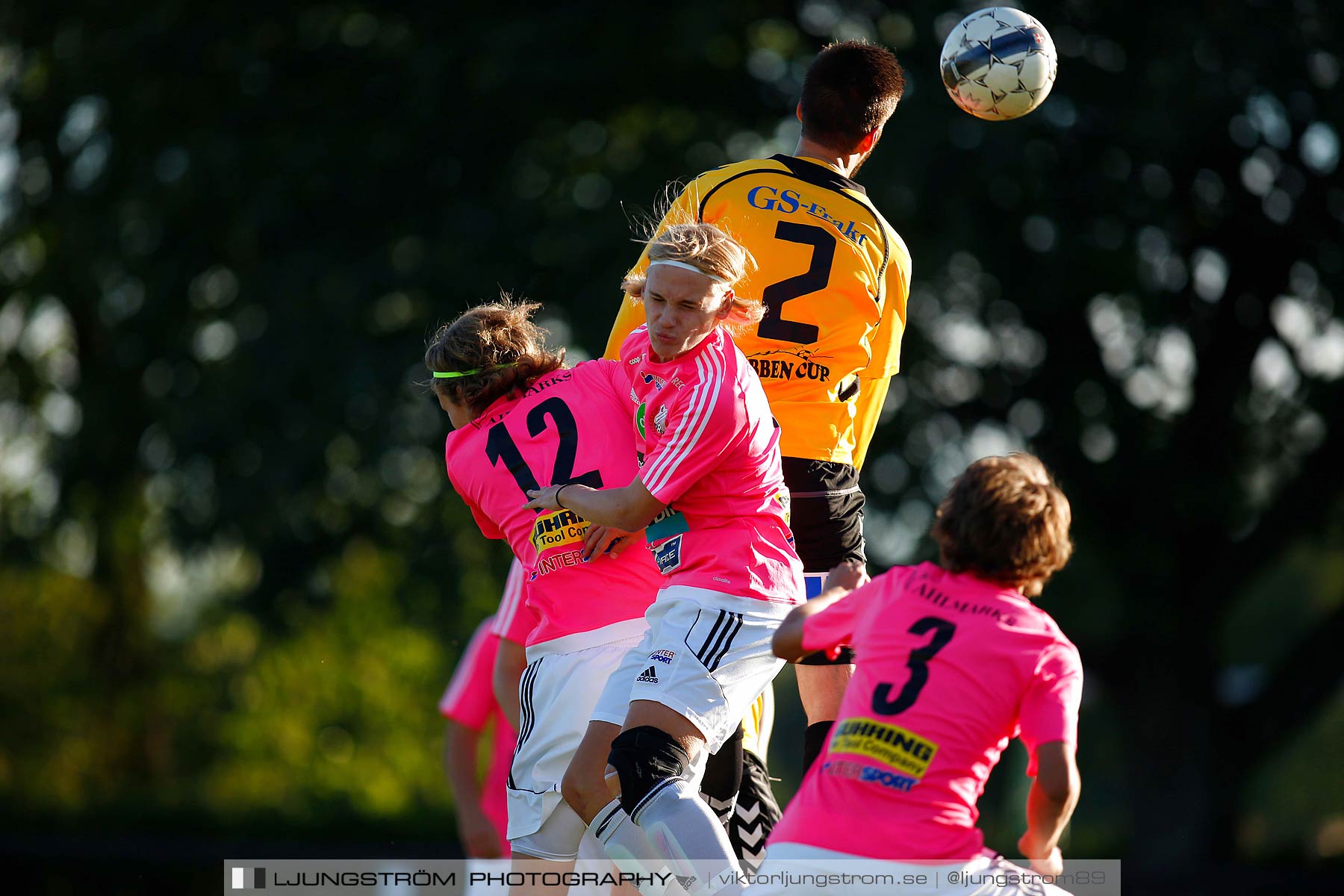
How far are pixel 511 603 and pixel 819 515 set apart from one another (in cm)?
180

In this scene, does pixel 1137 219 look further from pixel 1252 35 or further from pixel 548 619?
pixel 548 619

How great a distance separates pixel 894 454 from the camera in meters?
12.7

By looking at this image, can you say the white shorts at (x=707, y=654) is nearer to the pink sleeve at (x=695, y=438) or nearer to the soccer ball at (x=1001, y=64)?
the pink sleeve at (x=695, y=438)

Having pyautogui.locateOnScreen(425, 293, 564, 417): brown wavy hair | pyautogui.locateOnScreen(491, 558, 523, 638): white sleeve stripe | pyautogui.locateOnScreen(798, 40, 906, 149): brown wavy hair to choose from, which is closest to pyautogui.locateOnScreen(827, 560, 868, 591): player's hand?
pyautogui.locateOnScreen(425, 293, 564, 417): brown wavy hair

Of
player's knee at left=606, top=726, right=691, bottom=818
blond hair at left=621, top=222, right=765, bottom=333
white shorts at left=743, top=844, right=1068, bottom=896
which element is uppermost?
blond hair at left=621, top=222, right=765, bottom=333

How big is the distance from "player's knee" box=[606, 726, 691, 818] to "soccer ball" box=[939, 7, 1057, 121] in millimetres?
2677

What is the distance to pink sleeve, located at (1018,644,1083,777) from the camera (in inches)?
122

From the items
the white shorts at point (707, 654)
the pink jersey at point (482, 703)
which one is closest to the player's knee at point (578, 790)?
the white shorts at point (707, 654)

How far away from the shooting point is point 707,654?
3816 millimetres

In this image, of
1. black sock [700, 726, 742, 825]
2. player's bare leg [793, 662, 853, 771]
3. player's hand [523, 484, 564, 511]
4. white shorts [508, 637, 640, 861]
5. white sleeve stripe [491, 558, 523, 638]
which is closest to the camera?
player's hand [523, 484, 564, 511]

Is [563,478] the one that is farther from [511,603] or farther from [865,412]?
[511,603]

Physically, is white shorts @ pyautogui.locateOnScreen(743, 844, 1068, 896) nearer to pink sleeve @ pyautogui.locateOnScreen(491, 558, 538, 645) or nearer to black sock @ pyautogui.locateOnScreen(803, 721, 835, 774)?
black sock @ pyautogui.locateOnScreen(803, 721, 835, 774)

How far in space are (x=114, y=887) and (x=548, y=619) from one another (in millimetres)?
9743

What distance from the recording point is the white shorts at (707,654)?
381 cm
